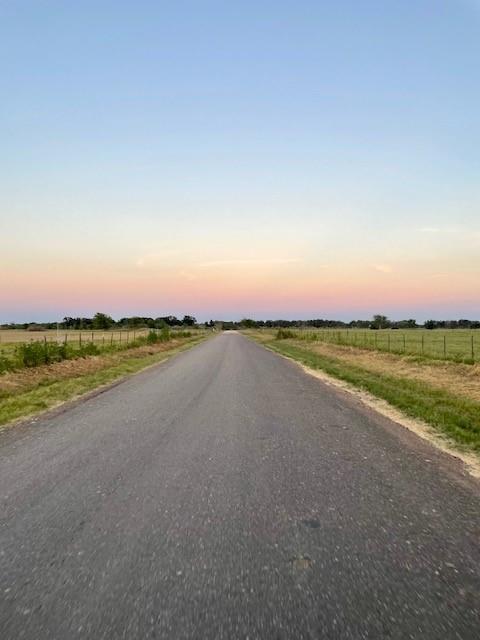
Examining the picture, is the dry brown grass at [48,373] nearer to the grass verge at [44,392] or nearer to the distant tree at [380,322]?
the grass verge at [44,392]

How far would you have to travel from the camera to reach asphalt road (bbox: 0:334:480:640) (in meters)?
2.74

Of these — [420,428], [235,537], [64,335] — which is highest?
[64,335]

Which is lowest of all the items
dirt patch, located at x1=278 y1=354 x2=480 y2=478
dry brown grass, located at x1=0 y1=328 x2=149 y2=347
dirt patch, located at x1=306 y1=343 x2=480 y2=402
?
dirt patch, located at x1=278 y1=354 x2=480 y2=478

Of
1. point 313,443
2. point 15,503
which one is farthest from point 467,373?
point 15,503

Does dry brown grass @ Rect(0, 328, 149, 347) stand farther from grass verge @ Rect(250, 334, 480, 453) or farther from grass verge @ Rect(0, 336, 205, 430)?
grass verge @ Rect(250, 334, 480, 453)

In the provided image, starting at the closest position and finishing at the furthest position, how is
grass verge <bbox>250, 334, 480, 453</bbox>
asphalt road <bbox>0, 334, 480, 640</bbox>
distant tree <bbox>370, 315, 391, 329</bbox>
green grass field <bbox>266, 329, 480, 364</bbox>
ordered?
asphalt road <bbox>0, 334, 480, 640</bbox> < grass verge <bbox>250, 334, 480, 453</bbox> < green grass field <bbox>266, 329, 480, 364</bbox> < distant tree <bbox>370, 315, 391, 329</bbox>

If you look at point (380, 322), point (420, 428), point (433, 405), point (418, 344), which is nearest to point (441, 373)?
point (433, 405)

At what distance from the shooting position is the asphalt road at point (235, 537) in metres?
2.74

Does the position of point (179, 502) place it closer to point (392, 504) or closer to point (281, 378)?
point (392, 504)

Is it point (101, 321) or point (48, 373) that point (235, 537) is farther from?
point (101, 321)

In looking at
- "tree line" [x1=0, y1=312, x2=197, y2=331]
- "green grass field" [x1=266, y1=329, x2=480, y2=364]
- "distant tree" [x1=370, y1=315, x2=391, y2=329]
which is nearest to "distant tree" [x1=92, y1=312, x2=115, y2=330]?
"tree line" [x1=0, y1=312, x2=197, y2=331]

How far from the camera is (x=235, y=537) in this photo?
3.84 metres

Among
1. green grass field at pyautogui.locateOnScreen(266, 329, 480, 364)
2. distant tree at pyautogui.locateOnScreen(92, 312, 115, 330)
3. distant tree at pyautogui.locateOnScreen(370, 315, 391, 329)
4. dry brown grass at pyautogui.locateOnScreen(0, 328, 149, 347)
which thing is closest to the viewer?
green grass field at pyautogui.locateOnScreen(266, 329, 480, 364)

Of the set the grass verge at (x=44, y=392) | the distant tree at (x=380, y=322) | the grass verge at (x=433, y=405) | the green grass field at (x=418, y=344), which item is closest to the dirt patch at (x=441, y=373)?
the grass verge at (x=433, y=405)
